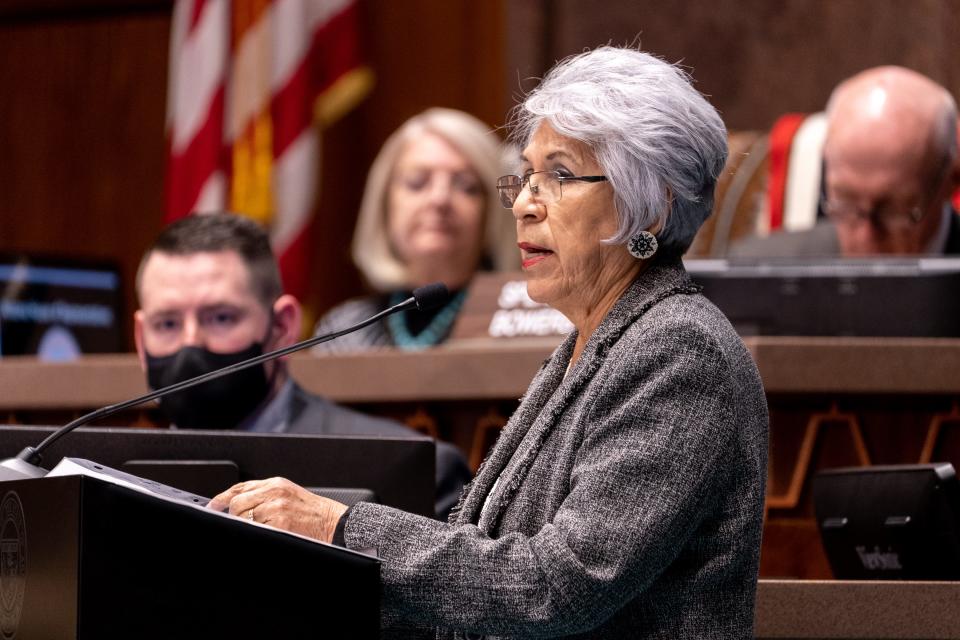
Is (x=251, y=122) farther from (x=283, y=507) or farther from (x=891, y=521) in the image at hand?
(x=283, y=507)

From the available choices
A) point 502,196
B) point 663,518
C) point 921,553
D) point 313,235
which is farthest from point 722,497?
point 313,235

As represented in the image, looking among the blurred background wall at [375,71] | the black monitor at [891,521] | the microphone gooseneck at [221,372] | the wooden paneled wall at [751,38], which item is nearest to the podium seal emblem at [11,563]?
the microphone gooseneck at [221,372]

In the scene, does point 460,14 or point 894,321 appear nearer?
point 894,321

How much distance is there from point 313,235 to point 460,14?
1105 millimetres

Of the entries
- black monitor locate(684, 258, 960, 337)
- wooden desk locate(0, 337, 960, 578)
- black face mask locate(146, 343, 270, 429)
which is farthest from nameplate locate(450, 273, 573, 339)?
black face mask locate(146, 343, 270, 429)

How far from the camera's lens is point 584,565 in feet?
5.16

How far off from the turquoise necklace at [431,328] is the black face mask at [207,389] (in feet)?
4.87

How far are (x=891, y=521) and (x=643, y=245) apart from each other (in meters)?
0.85

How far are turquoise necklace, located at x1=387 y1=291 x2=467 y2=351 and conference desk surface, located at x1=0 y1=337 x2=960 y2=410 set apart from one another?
35.1 inches

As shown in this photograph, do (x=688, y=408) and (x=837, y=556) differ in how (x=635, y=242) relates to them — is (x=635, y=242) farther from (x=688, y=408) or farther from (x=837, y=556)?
(x=837, y=556)

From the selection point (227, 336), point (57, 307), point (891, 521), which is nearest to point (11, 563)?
point (227, 336)

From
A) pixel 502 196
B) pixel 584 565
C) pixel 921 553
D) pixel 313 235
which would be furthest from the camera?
pixel 313 235

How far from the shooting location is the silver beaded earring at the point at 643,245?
180cm

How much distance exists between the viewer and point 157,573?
5.14 ft
